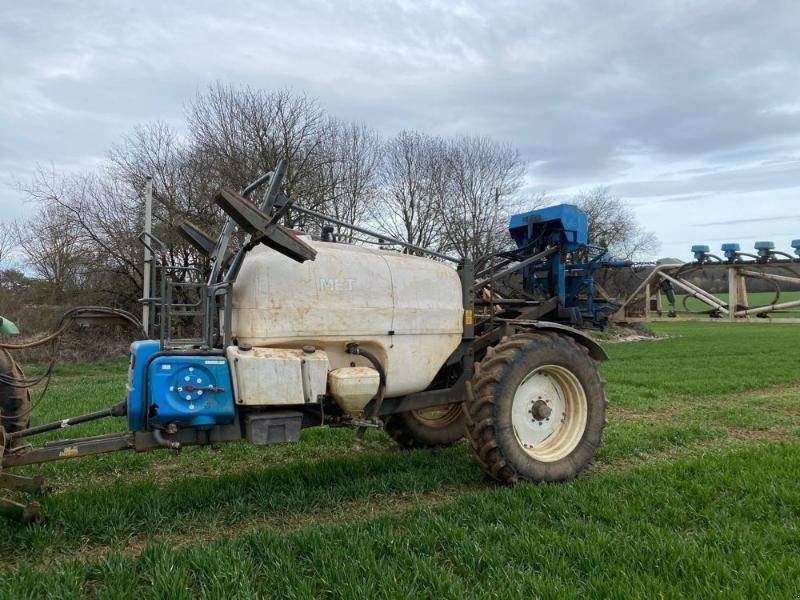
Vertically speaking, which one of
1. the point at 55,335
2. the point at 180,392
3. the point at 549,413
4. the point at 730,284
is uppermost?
the point at 730,284

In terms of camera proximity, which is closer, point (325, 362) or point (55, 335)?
point (325, 362)

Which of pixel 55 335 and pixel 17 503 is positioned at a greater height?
pixel 55 335

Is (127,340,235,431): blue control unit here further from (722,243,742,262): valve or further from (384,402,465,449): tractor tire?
(722,243,742,262): valve

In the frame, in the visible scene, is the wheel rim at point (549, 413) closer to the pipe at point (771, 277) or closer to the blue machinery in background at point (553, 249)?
the blue machinery in background at point (553, 249)

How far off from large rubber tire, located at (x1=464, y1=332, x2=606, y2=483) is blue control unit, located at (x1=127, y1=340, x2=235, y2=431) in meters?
1.96

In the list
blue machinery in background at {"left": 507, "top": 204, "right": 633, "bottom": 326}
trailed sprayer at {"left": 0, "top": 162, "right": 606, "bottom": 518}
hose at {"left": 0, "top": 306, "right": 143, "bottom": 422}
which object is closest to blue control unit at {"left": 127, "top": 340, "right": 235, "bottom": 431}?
trailed sprayer at {"left": 0, "top": 162, "right": 606, "bottom": 518}

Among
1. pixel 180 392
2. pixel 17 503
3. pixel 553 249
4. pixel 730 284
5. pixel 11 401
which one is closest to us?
pixel 17 503

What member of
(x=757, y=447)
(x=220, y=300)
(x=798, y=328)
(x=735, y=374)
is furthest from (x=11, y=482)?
(x=798, y=328)

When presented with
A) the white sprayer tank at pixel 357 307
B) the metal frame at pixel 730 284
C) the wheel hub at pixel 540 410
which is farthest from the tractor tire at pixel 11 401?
the metal frame at pixel 730 284

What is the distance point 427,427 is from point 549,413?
1421 millimetres

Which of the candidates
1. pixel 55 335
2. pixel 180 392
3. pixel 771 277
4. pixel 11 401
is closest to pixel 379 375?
pixel 180 392

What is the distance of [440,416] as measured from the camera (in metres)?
6.41

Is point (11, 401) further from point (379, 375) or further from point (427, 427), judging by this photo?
point (427, 427)

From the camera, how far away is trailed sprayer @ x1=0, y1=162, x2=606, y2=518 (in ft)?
13.0
